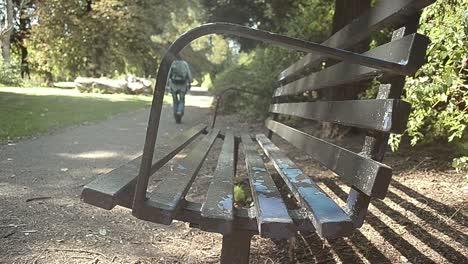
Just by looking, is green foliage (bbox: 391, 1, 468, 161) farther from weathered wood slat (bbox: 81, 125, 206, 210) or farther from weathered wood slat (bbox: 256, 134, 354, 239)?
weathered wood slat (bbox: 81, 125, 206, 210)

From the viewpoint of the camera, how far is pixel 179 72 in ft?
32.7

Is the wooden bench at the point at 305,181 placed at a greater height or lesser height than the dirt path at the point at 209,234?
greater

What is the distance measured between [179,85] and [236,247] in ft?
28.2

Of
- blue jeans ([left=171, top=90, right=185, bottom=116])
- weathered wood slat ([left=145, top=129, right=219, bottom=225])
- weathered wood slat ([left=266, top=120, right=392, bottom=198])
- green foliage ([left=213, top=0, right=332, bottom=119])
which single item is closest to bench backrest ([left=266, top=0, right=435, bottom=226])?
weathered wood slat ([left=266, top=120, right=392, bottom=198])

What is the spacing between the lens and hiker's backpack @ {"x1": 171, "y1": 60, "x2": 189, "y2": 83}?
32.5 feet

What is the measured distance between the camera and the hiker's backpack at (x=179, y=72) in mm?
9893

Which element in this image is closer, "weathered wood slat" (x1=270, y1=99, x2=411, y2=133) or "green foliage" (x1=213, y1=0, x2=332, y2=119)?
"weathered wood slat" (x1=270, y1=99, x2=411, y2=133)

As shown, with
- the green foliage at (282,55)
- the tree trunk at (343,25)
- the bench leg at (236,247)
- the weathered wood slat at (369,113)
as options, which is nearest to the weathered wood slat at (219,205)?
the bench leg at (236,247)

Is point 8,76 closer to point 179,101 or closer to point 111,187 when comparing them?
point 179,101

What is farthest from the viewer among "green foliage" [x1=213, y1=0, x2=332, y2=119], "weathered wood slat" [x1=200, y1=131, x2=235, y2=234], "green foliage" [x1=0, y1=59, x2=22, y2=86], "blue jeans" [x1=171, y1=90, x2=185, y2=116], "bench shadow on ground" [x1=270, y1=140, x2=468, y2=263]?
"green foliage" [x1=0, y1=59, x2=22, y2=86]

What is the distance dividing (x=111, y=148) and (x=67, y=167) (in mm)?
1435

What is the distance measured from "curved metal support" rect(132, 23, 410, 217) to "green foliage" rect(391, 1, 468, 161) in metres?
1.28

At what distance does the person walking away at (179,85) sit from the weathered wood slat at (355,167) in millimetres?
7739

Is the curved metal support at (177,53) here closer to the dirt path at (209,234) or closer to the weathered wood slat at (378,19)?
the weathered wood slat at (378,19)
